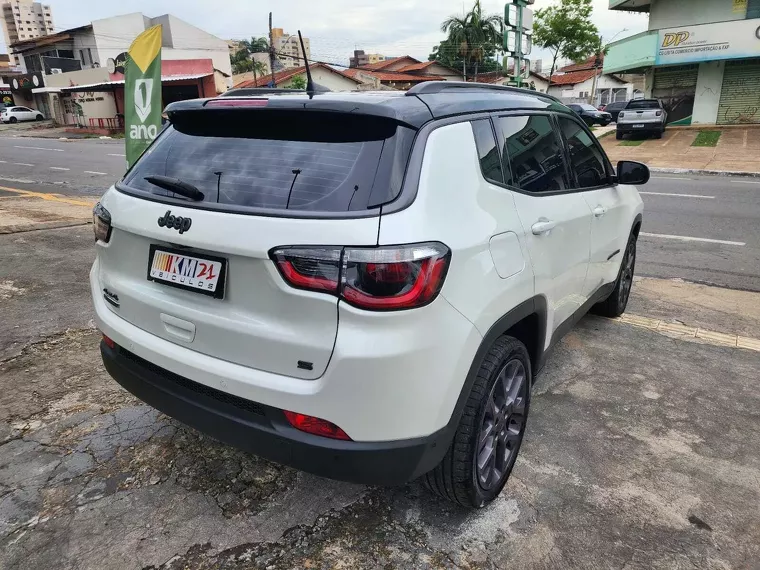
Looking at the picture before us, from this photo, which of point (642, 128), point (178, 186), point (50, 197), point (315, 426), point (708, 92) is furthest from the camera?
point (708, 92)

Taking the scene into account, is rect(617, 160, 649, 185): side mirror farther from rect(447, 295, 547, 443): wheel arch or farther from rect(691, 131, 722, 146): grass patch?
rect(691, 131, 722, 146): grass patch

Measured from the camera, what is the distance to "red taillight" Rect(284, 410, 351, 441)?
1.86 metres

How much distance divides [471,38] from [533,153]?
52590 mm

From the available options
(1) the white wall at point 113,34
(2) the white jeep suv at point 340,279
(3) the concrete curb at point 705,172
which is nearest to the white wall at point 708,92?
(3) the concrete curb at point 705,172

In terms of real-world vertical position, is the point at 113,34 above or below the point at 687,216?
above

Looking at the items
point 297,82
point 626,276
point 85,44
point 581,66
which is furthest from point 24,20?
point 626,276

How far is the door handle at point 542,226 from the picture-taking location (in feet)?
7.99

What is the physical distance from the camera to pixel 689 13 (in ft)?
85.4

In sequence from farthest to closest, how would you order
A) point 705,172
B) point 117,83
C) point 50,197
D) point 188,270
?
point 117,83, point 705,172, point 50,197, point 188,270

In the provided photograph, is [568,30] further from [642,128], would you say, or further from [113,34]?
[113,34]

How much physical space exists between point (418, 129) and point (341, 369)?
0.89 meters

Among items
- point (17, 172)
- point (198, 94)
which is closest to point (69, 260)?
point (17, 172)

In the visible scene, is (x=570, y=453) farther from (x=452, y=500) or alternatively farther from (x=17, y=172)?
(x=17, y=172)

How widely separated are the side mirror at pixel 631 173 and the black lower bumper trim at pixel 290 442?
8.31ft
